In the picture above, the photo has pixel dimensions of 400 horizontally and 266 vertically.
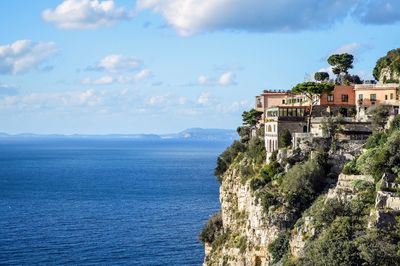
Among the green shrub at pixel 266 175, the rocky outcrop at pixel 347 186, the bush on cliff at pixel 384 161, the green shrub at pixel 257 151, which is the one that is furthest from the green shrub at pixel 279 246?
the green shrub at pixel 257 151

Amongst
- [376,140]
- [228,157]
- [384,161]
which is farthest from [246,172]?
[384,161]

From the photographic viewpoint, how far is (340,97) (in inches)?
3162

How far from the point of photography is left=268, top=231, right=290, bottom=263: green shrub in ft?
188

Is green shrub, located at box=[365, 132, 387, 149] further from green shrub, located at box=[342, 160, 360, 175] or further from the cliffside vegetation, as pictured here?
the cliffside vegetation

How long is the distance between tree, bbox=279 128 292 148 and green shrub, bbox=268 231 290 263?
Answer: 1378cm

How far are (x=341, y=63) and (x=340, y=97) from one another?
21.2 metres

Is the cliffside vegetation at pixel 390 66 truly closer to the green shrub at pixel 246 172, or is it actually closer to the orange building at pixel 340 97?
the orange building at pixel 340 97

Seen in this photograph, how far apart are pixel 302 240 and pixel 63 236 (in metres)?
57.6

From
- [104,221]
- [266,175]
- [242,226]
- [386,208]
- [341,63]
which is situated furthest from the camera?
[104,221]

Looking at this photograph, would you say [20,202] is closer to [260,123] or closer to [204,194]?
[204,194]

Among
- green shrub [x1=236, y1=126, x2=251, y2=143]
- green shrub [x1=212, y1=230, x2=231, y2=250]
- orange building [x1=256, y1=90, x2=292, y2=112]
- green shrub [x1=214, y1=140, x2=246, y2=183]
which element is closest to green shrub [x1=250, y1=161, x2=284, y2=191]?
green shrub [x1=212, y1=230, x2=231, y2=250]

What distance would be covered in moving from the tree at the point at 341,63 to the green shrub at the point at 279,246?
151ft

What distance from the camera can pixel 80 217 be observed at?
4796 inches

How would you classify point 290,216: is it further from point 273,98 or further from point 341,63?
point 341,63
